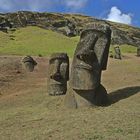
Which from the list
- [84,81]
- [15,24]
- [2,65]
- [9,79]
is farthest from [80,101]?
[15,24]

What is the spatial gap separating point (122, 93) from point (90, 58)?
2532mm

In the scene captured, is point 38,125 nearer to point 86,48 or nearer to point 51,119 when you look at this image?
point 51,119

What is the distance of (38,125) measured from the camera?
17.0m

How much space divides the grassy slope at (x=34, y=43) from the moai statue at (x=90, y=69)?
30.4 meters

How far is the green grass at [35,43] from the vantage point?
52156 mm

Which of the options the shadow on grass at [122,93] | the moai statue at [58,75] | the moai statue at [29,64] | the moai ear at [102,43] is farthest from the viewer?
the moai statue at [29,64]

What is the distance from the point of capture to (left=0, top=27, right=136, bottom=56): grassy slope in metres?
52.2

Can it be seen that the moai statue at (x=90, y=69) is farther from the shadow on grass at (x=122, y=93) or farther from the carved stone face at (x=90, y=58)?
the shadow on grass at (x=122, y=93)

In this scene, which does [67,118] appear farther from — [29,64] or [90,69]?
[29,64]

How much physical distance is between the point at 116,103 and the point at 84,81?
143cm

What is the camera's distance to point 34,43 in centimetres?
5788

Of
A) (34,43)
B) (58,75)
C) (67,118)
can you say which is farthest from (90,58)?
(34,43)

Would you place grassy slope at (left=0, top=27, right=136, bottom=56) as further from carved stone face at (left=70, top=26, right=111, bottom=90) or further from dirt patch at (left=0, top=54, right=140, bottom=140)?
carved stone face at (left=70, top=26, right=111, bottom=90)

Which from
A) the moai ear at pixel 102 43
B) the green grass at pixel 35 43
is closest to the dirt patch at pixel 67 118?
the moai ear at pixel 102 43
